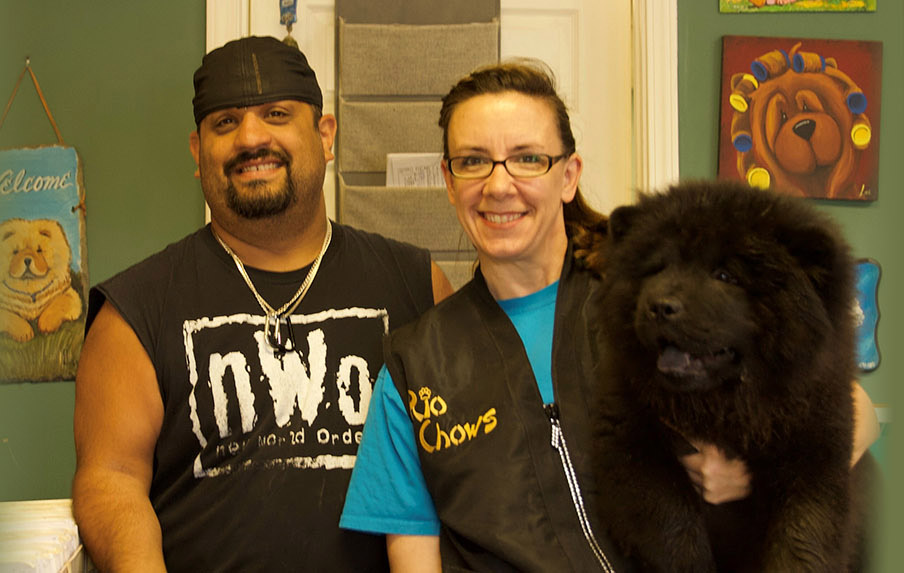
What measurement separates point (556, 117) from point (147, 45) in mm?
2118

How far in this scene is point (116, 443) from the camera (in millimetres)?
1860

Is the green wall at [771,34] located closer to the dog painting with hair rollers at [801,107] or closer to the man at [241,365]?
the dog painting with hair rollers at [801,107]

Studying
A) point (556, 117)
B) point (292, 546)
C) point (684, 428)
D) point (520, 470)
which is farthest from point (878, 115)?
point (292, 546)

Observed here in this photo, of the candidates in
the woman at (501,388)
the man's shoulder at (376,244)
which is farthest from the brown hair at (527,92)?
the man's shoulder at (376,244)

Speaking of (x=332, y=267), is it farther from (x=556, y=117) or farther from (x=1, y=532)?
(x=1, y=532)

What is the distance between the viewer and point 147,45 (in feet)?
10.0

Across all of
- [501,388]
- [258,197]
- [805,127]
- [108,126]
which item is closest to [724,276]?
[501,388]

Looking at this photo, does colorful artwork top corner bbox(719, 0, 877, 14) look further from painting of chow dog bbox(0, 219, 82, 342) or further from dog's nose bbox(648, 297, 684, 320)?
painting of chow dog bbox(0, 219, 82, 342)

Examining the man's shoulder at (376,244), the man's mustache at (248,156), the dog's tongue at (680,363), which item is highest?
the man's mustache at (248,156)

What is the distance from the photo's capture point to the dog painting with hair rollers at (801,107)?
3.11 m

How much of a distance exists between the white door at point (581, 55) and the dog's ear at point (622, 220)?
1667 millimetres

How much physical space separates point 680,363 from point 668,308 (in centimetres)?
13

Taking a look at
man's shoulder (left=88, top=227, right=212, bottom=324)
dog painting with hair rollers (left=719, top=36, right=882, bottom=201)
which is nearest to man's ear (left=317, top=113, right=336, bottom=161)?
man's shoulder (left=88, top=227, right=212, bottom=324)

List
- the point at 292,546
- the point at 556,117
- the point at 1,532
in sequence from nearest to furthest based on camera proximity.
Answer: the point at 1,532
the point at 556,117
the point at 292,546
